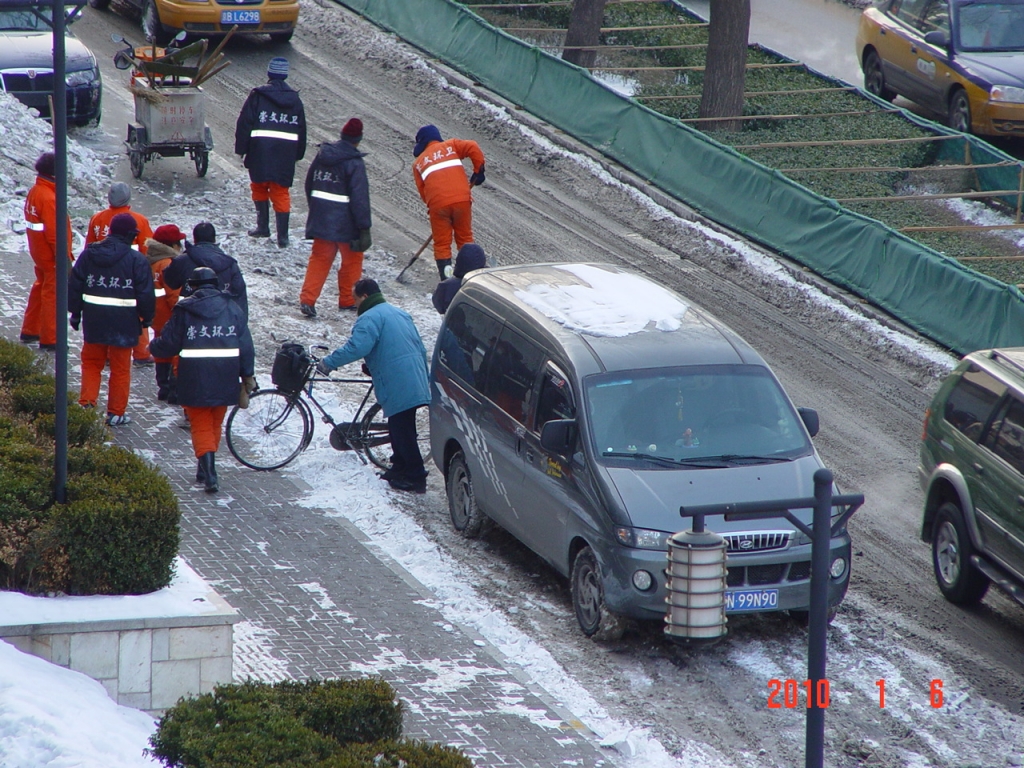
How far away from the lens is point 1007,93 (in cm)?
2052

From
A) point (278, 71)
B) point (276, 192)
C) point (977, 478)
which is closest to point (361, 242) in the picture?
point (276, 192)

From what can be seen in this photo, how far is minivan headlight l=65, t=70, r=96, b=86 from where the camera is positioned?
17984 millimetres

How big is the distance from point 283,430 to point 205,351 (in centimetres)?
132

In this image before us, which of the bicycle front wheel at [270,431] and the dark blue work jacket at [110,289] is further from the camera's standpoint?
the bicycle front wheel at [270,431]

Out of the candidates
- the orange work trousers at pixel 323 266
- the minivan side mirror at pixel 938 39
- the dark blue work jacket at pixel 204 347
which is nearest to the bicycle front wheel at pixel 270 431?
the dark blue work jacket at pixel 204 347

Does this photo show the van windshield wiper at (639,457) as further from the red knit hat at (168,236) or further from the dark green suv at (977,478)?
the red knit hat at (168,236)

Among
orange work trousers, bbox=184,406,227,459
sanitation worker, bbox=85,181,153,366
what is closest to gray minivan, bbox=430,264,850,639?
orange work trousers, bbox=184,406,227,459

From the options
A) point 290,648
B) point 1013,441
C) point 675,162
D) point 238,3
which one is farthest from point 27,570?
point 238,3

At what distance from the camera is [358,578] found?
9922 millimetres

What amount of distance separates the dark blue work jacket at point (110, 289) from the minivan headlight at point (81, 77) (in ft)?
23.8

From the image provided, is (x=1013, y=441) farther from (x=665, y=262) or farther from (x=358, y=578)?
(x=665, y=262)

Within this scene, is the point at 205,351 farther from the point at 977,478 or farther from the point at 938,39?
the point at 938,39

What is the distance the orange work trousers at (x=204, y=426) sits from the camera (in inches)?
430

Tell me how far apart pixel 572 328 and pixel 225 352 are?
2797mm
